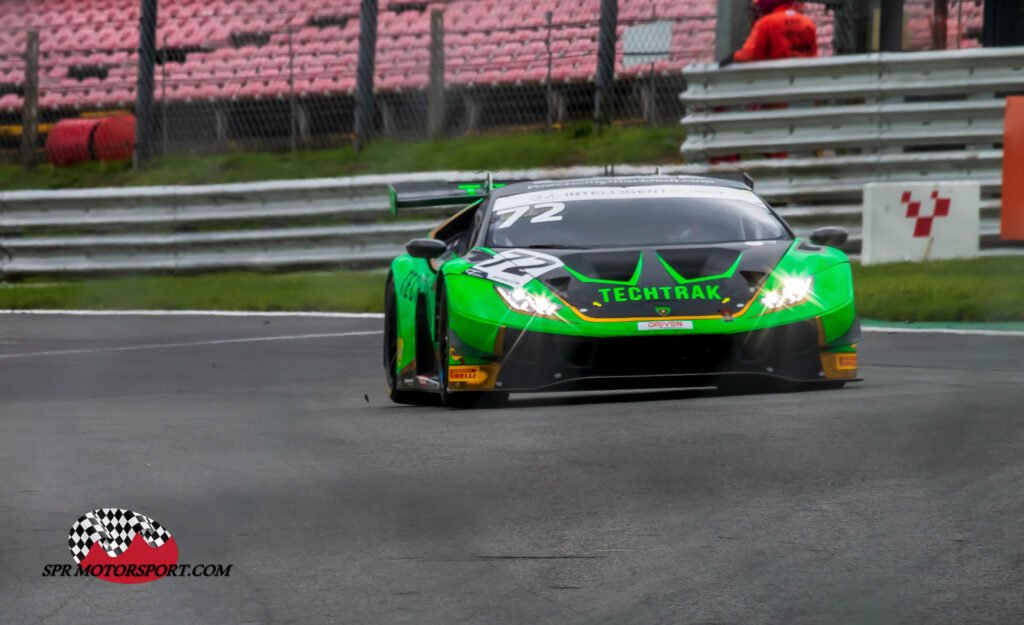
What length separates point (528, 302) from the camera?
7230 millimetres

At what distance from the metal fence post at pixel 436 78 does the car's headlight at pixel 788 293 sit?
29.4ft

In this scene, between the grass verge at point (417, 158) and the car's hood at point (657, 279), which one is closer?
the car's hood at point (657, 279)

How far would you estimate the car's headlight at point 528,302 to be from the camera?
7.18m

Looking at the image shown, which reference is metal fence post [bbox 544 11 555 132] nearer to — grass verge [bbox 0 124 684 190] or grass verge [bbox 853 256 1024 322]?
grass verge [bbox 0 124 684 190]

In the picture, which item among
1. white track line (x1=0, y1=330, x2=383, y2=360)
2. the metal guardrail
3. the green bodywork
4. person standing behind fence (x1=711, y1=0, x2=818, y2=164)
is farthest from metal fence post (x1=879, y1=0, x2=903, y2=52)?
the green bodywork

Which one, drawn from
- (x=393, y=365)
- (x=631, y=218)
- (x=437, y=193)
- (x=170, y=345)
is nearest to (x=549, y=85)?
(x=170, y=345)

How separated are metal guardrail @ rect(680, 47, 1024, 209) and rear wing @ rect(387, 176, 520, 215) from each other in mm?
6400

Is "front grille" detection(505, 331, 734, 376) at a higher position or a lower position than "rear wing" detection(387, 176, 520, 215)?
lower

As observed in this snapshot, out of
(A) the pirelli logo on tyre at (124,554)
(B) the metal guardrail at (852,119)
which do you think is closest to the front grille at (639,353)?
(A) the pirelli logo on tyre at (124,554)

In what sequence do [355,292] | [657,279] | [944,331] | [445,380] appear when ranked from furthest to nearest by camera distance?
[355,292], [944,331], [445,380], [657,279]

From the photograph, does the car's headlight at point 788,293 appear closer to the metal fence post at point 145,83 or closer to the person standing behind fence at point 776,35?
the metal fence post at point 145,83

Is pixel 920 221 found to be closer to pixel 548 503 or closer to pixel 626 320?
pixel 626 320

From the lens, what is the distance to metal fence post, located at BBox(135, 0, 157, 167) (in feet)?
16.5

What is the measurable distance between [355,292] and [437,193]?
21.1ft
